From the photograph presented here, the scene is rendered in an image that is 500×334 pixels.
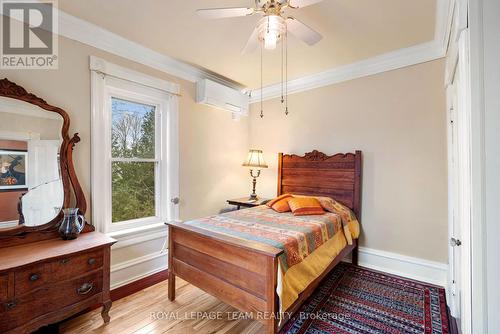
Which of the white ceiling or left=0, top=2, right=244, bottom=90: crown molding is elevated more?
the white ceiling

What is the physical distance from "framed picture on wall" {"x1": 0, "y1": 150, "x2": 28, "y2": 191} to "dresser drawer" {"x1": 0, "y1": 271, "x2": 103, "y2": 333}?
0.85 m

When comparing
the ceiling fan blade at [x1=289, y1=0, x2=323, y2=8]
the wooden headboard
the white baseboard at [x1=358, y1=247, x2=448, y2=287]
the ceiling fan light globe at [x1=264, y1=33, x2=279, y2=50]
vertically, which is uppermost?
the ceiling fan blade at [x1=289, y1=0, x2=323, y2=8]

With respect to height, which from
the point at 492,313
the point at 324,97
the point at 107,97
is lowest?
the point at 492,313

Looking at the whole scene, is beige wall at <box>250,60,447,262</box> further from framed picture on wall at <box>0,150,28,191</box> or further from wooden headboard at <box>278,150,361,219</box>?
framed picture on wall at <box>0,150,28,191</box>

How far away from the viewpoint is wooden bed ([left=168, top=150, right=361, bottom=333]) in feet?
5.01

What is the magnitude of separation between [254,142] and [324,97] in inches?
54.0

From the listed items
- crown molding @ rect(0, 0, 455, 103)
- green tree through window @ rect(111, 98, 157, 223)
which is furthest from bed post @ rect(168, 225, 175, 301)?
crown molding @ rect(0, 0, 455, 103)

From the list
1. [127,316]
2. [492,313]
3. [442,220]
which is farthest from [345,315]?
[127,316]

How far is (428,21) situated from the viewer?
2096 mm

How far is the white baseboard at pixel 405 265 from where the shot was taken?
2.45 metres

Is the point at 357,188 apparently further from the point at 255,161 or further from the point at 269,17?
the point at 269,17

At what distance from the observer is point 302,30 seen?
1720 mm

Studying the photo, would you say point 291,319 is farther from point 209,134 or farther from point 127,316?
point 209,134

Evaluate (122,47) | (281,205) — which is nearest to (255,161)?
(281,205)
